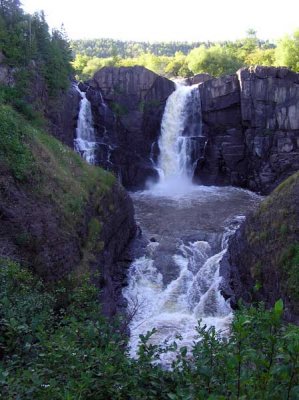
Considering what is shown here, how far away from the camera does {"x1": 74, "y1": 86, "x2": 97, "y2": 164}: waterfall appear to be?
37344 mm

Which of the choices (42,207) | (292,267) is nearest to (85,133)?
(42,207)

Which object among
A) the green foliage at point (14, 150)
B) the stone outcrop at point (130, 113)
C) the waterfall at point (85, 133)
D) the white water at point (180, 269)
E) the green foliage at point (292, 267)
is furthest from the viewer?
the stone outcrop at point (130, 113)

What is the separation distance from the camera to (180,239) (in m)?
25.5

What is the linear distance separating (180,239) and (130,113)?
2197 cm

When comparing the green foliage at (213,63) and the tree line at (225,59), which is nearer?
the tree line at (225,59)

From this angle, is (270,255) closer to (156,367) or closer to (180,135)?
(156,367)

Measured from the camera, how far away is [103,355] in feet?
15.8

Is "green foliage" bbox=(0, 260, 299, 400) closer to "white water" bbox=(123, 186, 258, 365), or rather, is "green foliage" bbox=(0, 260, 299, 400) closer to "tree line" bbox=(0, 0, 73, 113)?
"white water" bbox=(123, 186, 258, 365)

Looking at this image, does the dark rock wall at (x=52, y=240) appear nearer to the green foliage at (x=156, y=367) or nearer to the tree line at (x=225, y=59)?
the green foliage at (x=156, y=367)

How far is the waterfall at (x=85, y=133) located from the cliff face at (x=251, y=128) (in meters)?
11.8

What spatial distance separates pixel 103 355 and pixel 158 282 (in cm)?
1670

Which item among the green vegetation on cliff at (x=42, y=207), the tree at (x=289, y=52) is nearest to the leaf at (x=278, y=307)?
the green vegetation on cliff at (x=42, y=207)

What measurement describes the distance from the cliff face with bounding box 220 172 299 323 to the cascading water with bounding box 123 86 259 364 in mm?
1482

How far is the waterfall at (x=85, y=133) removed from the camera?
3734cm
